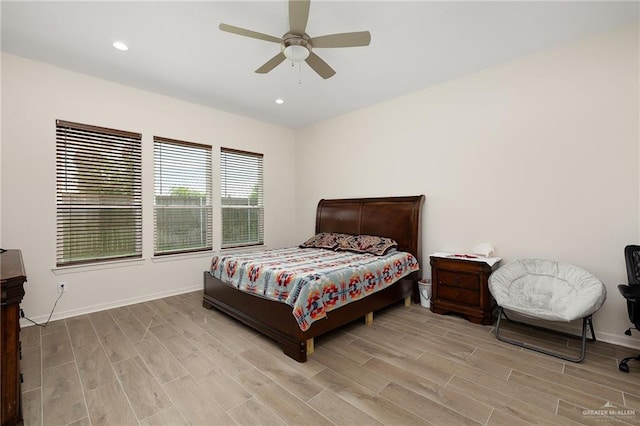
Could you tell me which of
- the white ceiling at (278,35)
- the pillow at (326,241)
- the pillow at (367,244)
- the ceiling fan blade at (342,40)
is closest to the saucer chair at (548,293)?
the pillow at (367,244)

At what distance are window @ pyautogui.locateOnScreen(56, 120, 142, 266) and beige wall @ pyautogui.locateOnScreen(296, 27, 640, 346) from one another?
3.50 m

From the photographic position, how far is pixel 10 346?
4.74ft

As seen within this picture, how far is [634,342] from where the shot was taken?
2.46 metres

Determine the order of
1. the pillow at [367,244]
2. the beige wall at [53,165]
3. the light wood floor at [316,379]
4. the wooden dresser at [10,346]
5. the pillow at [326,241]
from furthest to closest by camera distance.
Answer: the pillow at [326,241], the pillow at [367,244], the beige wall at [53,165], the light wood floor at [316,379], the wooden dresser at [10,346]

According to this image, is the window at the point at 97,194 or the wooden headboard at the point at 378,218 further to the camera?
the wooden headboard at the point at 378,218

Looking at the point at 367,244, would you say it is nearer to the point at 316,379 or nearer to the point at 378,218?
the point at 378,218

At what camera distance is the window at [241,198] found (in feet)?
15.3

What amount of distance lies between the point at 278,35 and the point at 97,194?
2847mm

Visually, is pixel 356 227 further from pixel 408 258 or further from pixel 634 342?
pixel 634 342

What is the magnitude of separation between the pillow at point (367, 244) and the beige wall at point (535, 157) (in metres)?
0.55

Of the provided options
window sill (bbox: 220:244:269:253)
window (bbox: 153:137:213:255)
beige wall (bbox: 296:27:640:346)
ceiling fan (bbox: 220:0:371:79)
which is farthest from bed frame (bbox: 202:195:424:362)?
ceiling fan (bbox: 220:0:371:79)

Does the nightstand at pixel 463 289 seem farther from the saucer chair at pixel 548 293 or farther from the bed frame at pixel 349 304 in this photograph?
the bed frame at pixel 349 304

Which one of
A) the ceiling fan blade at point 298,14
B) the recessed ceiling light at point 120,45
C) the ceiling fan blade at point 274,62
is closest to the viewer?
the ceiling fan blade at point 298,14

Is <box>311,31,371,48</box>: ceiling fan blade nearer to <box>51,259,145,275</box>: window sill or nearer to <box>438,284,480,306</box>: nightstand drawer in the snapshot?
<box>438,284,480,306</box>: nightstand drawer
